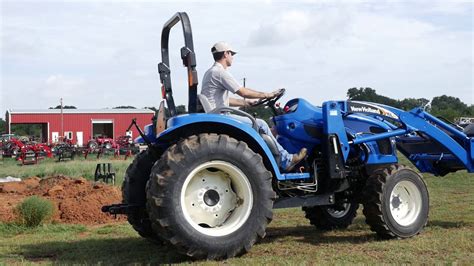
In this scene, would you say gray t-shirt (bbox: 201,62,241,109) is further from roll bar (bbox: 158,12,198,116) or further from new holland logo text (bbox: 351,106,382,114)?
new holland logo text (bbox: 351,106,382,114)

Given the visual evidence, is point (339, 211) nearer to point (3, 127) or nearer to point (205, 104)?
point (205, 104)

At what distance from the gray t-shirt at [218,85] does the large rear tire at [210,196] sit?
0.74m

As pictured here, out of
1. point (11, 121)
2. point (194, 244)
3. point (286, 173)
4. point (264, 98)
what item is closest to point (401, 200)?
point (286, 173)

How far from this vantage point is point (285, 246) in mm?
7113

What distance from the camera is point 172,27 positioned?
7398 mm

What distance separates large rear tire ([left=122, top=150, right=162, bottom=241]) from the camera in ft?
23.1

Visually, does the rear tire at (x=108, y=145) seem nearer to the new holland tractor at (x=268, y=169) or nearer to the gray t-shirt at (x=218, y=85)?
the new holland tractor at (x=268, y=169)

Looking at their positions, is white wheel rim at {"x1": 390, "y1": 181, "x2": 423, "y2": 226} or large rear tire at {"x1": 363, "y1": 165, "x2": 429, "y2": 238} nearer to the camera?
large rear tire at {"x1": 363, "y1": 165, "x2": 429, "y2": 238}

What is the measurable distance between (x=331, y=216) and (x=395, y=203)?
3.92 feet

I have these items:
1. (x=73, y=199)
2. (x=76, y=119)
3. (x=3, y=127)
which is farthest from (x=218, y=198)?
(x=3, y=127)

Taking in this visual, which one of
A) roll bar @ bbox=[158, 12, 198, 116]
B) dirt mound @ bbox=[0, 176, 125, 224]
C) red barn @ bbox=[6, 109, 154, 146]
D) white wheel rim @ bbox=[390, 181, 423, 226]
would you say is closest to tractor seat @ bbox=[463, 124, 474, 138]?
white wheel rim @ bbox=[390, 181, 423, 226]

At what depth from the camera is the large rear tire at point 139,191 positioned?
703cm

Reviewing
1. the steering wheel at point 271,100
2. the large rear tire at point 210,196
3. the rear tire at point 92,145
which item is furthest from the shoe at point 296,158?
the rear tire at point 92,145

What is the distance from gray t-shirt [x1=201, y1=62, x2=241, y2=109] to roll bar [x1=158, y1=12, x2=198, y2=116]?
6.6 inches
